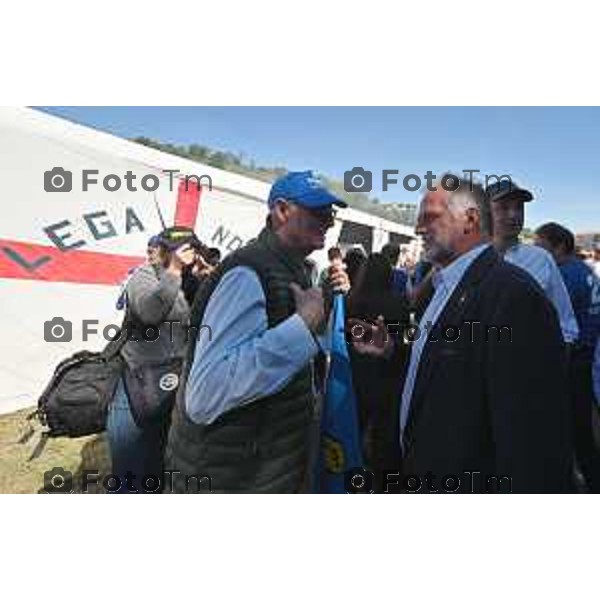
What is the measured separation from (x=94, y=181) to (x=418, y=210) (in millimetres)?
1199

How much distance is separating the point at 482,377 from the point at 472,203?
549 mm

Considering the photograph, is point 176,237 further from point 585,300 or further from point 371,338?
point 585,300

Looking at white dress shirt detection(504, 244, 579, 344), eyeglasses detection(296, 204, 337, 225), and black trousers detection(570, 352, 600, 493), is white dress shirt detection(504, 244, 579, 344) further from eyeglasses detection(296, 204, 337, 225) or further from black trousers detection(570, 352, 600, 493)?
eyeglasses detection(296, 204, 337, 225)

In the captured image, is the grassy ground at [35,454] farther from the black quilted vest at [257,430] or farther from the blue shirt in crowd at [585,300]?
the blue shirt in crowd at [585,300]

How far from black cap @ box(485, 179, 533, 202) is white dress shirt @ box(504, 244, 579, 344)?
203 mm

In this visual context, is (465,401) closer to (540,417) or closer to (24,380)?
(540,417)

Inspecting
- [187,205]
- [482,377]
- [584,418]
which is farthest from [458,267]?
[584,418]

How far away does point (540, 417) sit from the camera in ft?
5.18

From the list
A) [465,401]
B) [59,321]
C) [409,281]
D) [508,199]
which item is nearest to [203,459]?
[465,401]

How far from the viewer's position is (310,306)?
1923 mm

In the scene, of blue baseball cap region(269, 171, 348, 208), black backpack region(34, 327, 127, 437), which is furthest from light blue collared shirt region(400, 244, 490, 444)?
black backpack region(34, 327, 127, 437)

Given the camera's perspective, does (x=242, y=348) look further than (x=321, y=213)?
No

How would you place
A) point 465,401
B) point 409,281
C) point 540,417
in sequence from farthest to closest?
point 409,281
point 465,401
point 540,417

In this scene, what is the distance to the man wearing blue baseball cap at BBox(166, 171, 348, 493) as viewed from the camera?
1.84 metres
